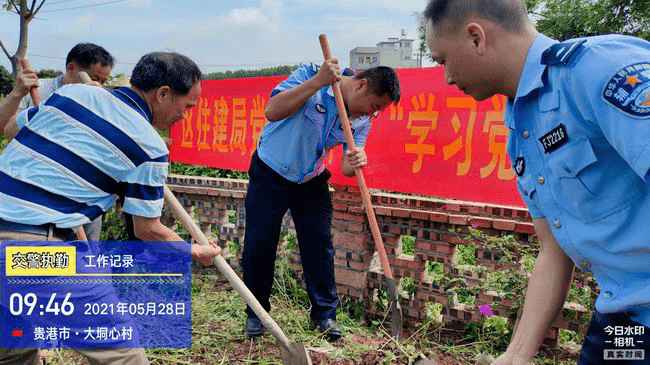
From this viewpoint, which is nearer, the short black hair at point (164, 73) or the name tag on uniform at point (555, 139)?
the name tag on uniform at point (555, 139)

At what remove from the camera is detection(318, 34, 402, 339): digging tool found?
3.48m

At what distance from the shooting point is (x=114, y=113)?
2.06 m

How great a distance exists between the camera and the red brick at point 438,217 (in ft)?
11.8

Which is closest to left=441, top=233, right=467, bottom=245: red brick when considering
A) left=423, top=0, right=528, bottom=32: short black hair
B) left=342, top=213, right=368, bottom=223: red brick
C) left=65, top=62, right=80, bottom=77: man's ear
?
left=342, top=213, right=368, bottom=223: red brick

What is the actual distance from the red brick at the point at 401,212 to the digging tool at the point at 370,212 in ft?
0.58

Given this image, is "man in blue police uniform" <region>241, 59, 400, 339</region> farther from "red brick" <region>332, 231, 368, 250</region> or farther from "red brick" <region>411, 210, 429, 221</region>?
"red brick" <region>411, 210, 429, 221</region>

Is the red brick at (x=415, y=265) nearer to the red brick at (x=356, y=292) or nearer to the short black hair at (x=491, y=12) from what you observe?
the red brick at (x=356, y=292)

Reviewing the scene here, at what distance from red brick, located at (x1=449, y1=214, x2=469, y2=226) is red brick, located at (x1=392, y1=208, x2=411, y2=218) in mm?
309

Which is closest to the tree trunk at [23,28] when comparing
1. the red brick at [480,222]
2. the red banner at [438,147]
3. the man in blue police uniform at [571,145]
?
the red banner at [438,147]

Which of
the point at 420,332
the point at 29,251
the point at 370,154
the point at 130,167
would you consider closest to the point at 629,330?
the point at 130,167

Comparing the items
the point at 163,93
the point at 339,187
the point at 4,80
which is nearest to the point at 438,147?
the point at 339,187

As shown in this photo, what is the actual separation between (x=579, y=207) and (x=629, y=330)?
0.31m

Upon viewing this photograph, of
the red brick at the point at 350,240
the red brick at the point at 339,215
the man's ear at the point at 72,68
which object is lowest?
the red brick at the point at 350,240

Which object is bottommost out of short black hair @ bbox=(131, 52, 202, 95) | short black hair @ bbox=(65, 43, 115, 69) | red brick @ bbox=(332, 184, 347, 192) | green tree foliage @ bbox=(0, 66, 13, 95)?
red brick @ bbox=(332, 184, 347, 192)
